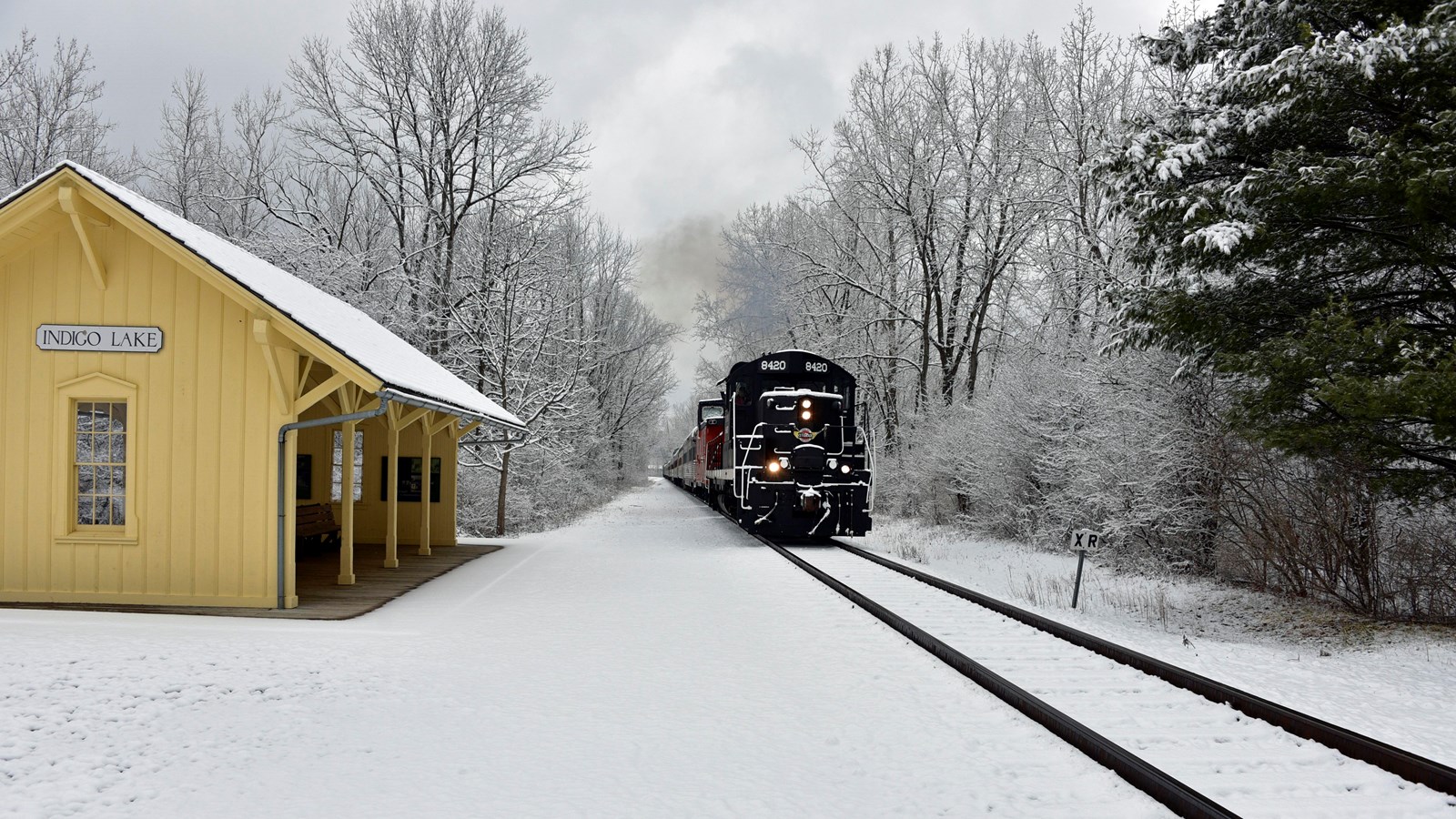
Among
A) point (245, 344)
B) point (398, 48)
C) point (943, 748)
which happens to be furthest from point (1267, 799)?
point (398, 48)

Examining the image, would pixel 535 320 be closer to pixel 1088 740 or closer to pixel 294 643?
pixel 294 643

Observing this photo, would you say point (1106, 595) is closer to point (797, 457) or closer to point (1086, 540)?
point (1086, 540)

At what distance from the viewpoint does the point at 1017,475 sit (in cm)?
1842

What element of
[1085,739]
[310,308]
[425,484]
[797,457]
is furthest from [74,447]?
[797,457]

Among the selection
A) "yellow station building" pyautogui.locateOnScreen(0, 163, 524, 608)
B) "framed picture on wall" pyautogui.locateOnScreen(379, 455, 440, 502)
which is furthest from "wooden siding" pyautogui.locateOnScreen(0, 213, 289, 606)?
"framed picture on wall" pyautogui.locateOnScreen(379, 455, 440, 502)

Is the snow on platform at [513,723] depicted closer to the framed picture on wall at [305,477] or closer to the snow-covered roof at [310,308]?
→ the snow-covered roof at [310,308]

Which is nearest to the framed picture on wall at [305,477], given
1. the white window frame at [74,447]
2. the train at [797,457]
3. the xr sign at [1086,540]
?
the white window frame at [74,447]

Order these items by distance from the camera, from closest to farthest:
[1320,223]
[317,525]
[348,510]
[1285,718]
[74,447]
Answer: [1285,718]
[1320,223]
[74,447]
[348,510]
[317,525]

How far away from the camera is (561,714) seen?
5477 millimetres

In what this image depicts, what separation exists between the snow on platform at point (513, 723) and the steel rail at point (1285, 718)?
1.48 m

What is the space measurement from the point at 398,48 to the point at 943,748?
2567cm

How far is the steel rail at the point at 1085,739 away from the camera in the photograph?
384 centimetres

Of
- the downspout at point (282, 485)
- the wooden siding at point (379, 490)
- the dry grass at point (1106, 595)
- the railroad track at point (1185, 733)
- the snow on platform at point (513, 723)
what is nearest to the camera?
the railroad track at point (1185, 733)

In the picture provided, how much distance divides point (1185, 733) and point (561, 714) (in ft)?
13.1
